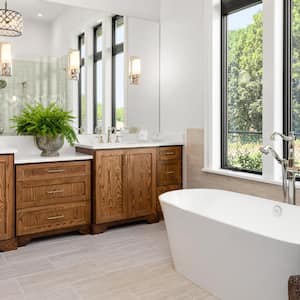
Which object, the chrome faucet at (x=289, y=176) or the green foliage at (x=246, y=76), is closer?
the chrome faucet at (x=289, y=176)

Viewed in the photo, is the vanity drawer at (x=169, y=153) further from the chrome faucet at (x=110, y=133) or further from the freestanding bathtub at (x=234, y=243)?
the freestanding bathtub at (x=234, y=243)

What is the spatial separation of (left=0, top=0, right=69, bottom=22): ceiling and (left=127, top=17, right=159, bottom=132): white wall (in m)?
0.94

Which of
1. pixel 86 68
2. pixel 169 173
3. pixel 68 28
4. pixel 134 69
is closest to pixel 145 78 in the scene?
pixel 134 69

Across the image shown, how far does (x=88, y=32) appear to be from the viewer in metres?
4.34

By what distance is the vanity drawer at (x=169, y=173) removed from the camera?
4.43m

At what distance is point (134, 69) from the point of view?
466 cm

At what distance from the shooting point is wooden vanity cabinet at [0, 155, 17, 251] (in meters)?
3.37

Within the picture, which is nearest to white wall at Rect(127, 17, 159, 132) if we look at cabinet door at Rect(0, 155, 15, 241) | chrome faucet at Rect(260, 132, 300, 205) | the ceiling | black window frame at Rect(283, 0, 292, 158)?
the ceiling

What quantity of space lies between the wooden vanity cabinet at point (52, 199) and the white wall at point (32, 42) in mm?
1229

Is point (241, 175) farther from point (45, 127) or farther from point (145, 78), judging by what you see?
point (45, 127)

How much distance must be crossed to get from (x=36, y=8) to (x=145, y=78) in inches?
60.7

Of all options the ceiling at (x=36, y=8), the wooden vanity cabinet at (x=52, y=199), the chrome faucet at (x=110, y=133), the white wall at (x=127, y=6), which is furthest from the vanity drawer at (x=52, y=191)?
the white wall at (x=127, y=6)

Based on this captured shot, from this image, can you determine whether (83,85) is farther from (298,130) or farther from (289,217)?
(289,217)

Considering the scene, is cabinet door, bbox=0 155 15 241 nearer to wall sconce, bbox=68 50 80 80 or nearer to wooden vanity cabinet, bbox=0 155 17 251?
wooden vanity cabinet, bbox=0 155 17 251
